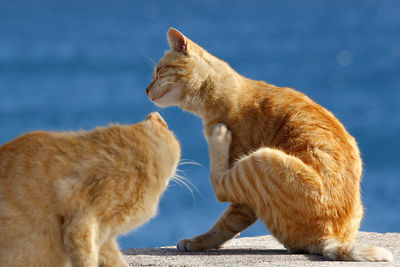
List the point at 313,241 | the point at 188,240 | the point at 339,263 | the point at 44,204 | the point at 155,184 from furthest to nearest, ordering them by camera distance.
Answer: the point at 188,240 → the point at 313,241 → the point at 339,263 → the point at 155,184 → the point at 44,204

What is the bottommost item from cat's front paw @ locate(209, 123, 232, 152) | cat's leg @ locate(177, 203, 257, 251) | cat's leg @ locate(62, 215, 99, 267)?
cat's leg @ locate(62, 215, 99, 267)

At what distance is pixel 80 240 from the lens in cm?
251

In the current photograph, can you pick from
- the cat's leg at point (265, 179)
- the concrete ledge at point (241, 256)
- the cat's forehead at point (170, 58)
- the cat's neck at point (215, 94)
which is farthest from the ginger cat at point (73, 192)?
the cat's forehead at point (170, 58)

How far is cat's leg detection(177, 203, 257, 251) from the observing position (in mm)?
4250

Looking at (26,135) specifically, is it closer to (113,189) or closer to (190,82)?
(113,189)

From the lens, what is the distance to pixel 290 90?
14.8 feet

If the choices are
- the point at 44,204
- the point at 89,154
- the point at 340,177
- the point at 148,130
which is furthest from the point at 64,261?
the point at 340,177

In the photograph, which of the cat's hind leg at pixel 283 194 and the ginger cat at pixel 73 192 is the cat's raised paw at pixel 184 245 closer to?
the cat's hind leg at pixel 283 194

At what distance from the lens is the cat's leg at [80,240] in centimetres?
251

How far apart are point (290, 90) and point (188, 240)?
4.77ft

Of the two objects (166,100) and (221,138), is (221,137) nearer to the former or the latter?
(221,138)

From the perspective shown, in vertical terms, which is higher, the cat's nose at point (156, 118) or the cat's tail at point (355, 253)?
the cat's nose at point (156, 118)

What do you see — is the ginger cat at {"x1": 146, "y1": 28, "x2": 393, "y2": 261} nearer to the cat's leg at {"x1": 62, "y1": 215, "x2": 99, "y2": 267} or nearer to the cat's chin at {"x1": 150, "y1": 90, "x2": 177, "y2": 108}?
the cat's chin at {"x1": 150, "y1": 90, "x2": 177, "y2": 108}

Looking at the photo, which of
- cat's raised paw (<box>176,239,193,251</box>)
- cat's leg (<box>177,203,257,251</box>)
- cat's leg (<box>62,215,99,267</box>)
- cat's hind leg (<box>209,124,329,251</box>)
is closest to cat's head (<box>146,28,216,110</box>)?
cat's hind leg (<box>209,124,329,251</box>)
